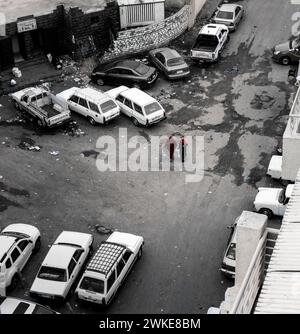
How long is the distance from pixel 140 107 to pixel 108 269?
10691 millimetres

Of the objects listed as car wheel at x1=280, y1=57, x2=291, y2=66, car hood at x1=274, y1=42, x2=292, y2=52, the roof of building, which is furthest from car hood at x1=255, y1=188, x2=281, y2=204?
the roof of building

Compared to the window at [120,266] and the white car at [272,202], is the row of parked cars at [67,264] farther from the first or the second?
the white car at [272,202]

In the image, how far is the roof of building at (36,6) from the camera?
36750 millimetres

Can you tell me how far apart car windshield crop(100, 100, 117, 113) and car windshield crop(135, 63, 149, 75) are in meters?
3.32

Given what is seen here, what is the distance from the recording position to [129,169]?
99.0 feet

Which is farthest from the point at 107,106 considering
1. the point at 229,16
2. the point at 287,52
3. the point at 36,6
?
the point at 229,16

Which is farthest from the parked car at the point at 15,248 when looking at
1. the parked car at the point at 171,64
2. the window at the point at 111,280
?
the parked car at the point at 171,64

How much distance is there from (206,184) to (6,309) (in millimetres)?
10695

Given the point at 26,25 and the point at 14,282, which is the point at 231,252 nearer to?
the point at 14,282

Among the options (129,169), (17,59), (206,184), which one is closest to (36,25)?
(17,59)

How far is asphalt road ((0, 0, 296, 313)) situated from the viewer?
2481 centimetres

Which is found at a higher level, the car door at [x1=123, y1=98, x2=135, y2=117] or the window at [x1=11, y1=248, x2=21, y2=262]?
the car door at [x1=123, y1=98, x2=135, y2=117]

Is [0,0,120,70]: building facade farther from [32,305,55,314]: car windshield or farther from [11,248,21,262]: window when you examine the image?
[32,305,55,314]: car windshield

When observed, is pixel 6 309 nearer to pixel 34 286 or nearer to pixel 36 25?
pixel 34 286
